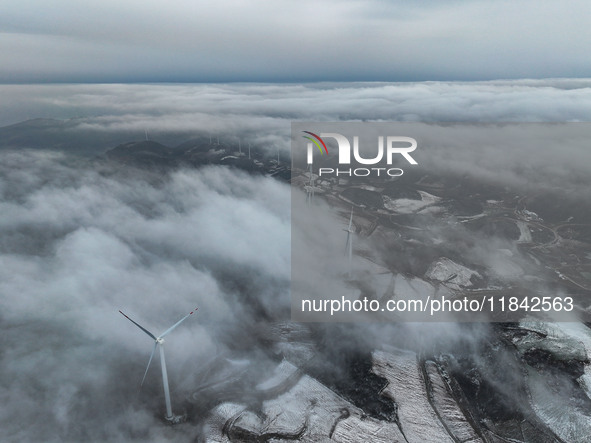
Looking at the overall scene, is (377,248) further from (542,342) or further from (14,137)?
(14,137)

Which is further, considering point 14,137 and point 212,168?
point 14,137

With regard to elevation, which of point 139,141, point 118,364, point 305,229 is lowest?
point 118,364

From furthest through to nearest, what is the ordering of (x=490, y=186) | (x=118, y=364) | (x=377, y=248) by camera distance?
(x=490, y=186) → (x=377, y=248) → (x=118, y=364)

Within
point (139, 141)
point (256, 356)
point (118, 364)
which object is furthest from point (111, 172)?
point (256, 356)

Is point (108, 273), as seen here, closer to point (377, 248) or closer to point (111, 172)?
point (377, 248)

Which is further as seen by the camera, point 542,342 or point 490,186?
point 490,186

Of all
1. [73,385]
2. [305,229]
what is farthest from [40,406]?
[305,229]

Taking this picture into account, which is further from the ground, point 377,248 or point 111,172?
point 111,172

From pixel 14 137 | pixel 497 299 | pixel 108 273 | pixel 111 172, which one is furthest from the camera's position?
pixel 14 137

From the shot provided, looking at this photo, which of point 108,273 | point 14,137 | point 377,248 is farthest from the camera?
point 14,137
